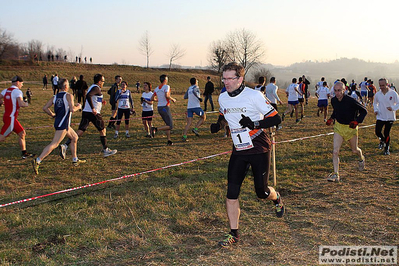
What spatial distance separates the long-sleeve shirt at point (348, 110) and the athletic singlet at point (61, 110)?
5.93 meters

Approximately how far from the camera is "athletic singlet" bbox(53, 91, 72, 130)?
24.6 ft

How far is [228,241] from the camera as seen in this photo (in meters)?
4.22

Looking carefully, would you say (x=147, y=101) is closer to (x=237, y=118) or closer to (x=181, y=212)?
(x=181, y=212)

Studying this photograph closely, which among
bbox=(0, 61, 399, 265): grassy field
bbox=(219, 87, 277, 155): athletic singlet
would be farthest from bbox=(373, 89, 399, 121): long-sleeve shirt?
bbox=(219, 87, 277, 155): athletic singlet

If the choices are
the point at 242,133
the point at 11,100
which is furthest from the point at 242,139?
the point at 11,100

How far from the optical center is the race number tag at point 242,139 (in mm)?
4176

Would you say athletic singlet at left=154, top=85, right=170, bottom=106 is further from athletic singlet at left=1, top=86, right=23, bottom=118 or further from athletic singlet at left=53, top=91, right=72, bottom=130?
athletic singlet at left=1, top=86, right=23, bottom=118

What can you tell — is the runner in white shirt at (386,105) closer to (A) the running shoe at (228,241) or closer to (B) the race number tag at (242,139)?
(B) the race number tag at (242,139)

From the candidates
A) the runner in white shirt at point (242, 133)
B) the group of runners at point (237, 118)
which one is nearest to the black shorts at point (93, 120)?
the group of runners at point (237, 118)

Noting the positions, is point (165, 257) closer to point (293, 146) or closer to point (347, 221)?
point (347, 221)

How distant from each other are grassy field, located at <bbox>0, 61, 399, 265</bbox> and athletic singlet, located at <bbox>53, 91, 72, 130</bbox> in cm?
Result: 116

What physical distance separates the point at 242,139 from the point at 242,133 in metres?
0.08

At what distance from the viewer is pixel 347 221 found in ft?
16.3

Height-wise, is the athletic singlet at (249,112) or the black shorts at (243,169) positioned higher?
the athletic singlet at (249,112)
